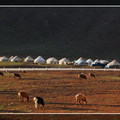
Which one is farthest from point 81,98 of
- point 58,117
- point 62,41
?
point 62,41

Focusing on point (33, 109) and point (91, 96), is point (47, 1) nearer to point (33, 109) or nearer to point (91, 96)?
point (33, 109)

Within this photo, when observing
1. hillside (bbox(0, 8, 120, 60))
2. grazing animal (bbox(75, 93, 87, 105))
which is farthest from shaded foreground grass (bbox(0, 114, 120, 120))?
hillside (bbox(0, 8, 120, 60))

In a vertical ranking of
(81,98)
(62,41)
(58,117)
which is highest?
(62,41)

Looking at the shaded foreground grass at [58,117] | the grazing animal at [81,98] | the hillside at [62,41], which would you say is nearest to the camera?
the shaded foreground grass at [58,117]

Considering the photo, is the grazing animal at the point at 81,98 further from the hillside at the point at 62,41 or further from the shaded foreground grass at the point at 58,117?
the hillside at the point at 62,41

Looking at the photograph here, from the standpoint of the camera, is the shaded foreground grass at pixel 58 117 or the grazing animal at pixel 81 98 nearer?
the shaded foreground grass at pixel 58 117

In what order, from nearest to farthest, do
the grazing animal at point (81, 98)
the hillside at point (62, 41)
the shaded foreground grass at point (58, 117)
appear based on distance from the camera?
the shaded foreground grass at point (58, 117), the grazing animal at point (81, 98), the hillside at point (62, 41)

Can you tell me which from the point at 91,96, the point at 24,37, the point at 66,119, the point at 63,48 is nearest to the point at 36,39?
the point at 24,37

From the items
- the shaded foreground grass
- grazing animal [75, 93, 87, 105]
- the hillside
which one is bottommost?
the shaded foreground grass

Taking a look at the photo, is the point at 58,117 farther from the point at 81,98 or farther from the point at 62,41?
the point at 62,41

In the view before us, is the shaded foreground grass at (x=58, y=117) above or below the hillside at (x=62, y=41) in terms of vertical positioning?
below

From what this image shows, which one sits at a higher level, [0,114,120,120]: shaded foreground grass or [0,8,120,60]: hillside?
[0,8,120,60]: hillside

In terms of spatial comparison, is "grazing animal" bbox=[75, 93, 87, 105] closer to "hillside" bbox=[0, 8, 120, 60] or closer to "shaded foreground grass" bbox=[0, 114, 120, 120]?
"shaded foreground grass" bbox=[0, 114, 120, 120]

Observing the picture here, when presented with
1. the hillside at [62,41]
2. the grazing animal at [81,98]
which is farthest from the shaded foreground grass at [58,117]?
the hillside at [62,41]
